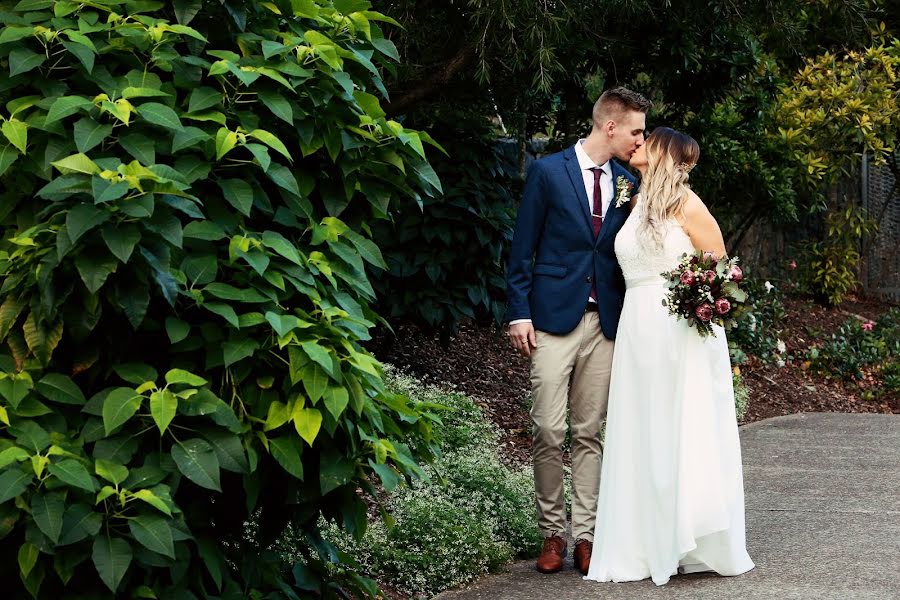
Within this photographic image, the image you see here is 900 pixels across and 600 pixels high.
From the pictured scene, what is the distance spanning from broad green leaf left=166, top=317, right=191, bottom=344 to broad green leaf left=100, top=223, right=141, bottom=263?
31 cm

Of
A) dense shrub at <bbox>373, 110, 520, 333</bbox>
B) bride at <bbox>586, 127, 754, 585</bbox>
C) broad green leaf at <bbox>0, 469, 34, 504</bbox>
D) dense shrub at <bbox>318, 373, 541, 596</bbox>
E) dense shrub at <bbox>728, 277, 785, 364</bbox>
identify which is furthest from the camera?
dense shrub at <bbox>728, 277, 785, 364</bbox>

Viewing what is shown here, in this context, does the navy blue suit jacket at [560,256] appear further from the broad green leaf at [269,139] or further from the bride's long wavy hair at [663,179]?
the broad green leaf at [269,139]

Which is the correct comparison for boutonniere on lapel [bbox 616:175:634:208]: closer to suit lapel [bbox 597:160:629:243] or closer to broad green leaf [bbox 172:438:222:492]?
suit lapel [bbox 597:160:629:243]

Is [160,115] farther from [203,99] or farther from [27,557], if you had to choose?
[27,557]

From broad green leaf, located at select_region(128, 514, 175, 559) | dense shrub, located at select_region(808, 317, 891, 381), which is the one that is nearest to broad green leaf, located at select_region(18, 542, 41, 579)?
broad green leaf, located at select_region(128, 514, 175, 559)

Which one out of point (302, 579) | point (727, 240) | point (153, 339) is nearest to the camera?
point (153, 339)

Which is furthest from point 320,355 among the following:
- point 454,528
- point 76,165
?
point 454,528

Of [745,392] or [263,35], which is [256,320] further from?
[745,392]

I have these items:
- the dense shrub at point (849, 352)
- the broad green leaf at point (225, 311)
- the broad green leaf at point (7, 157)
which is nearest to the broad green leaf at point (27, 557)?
the broad green leaf at point (225, 311)

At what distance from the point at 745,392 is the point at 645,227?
5440 millimetres

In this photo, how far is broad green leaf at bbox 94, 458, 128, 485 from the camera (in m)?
3.25

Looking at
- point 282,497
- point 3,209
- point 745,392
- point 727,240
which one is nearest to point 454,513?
point 282,497

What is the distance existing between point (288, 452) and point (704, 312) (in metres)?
2.71

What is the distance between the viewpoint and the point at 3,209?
3545 mm
